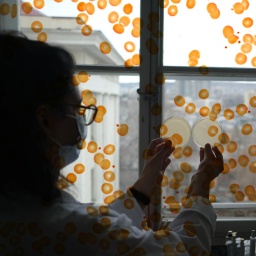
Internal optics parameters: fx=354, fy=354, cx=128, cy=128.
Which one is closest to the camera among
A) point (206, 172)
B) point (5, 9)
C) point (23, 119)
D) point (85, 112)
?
point (23, 119)

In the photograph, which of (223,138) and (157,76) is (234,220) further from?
(157,76)

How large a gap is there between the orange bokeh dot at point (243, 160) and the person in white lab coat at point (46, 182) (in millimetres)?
679

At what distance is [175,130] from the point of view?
4.68ft

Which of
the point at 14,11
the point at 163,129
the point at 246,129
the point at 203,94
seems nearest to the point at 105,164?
the point at 163,129

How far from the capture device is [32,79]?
0.77 m

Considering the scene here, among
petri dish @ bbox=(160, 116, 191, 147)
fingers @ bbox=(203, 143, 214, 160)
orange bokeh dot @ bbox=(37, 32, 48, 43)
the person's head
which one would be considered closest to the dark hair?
the person's head

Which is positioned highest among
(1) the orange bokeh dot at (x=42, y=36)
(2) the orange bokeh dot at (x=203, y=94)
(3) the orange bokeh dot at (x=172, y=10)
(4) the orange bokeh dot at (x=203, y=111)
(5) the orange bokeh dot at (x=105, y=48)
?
(3) the orange bokeh dot at (x=172, y=10)

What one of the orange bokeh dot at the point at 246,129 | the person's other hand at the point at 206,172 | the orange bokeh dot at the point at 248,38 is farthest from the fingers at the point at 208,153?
the orange bokeh dot at the point at 248,38

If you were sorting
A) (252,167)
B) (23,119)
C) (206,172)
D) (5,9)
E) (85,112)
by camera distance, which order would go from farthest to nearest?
(252,167), (5,9), (206,172), (85,112), (23,119)

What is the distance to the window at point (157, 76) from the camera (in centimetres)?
140

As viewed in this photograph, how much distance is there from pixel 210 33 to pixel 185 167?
0.55 meters

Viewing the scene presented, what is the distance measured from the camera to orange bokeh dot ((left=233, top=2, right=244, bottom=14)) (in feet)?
4.58

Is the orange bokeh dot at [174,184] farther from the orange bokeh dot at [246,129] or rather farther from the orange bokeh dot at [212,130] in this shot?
the orange bokeh dot at [246,129]

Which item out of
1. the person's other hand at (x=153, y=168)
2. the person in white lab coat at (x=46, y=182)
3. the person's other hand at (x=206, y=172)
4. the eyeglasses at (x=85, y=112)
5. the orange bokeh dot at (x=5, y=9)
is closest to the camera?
the person in white lab coat at (x=46, y=182)
